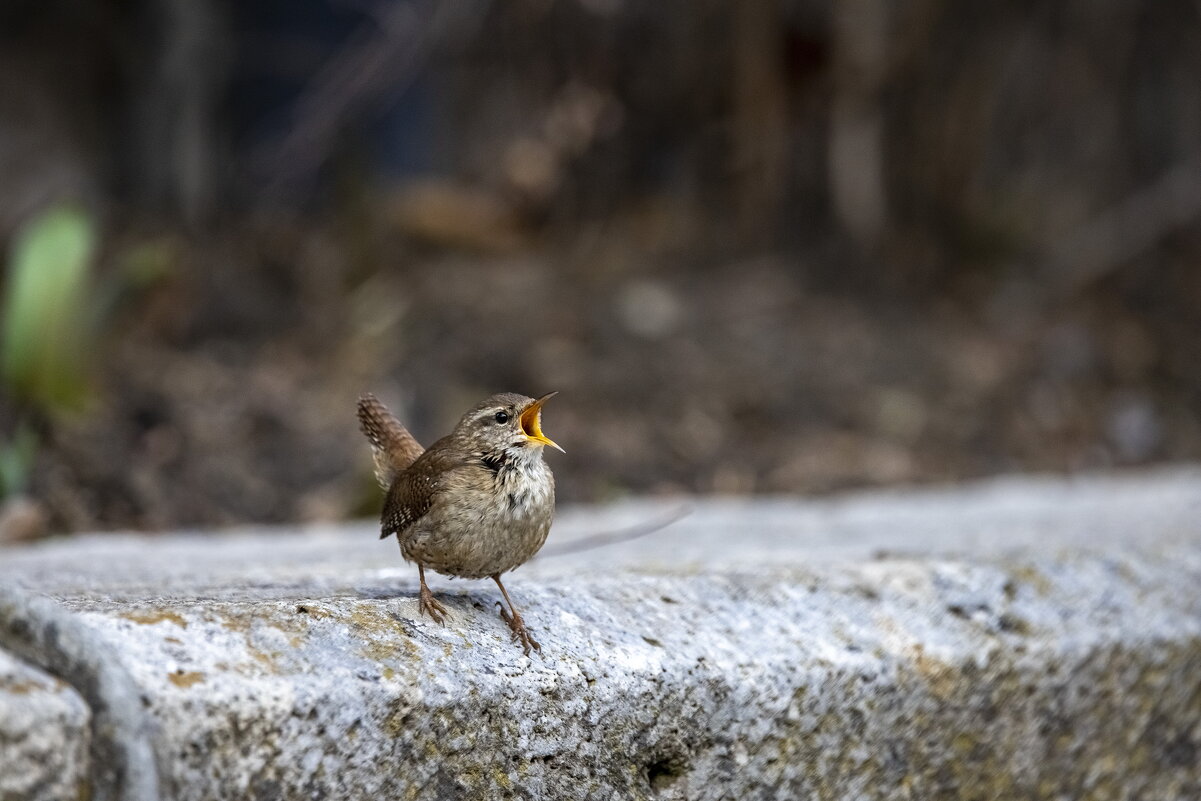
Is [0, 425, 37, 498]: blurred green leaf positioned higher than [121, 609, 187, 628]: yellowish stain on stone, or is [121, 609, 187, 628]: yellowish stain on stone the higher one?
[0, 425, 37, 498]: blurred green leaf

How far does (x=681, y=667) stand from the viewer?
227cm

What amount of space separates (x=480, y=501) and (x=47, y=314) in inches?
113

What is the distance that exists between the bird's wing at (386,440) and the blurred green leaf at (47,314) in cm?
214

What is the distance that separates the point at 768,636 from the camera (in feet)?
8.09

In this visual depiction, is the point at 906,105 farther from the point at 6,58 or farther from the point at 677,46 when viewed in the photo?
the point at 6,58

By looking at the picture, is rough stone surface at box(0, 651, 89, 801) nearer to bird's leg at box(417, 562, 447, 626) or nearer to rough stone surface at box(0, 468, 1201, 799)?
rough stone surface at box(0, 468, 1201, 799)

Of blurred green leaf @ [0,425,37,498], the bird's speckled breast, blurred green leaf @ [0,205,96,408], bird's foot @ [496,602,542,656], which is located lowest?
bird's foot @ [496,602,542,656]

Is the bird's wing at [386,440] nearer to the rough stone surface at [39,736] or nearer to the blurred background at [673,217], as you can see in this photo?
the rough stone surface at [39,736]

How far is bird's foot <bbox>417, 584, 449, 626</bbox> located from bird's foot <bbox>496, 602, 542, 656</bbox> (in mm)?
106

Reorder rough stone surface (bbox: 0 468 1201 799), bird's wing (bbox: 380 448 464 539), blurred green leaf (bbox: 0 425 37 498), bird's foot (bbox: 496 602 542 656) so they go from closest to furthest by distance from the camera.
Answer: rough stone surface (bbox: 0 468 1201 799), bird's foot (bbox: 496 602 542 656), bird's wing (bbox: 380 448 464 539), blurred green leaf (bbox: 0 425 37 498)

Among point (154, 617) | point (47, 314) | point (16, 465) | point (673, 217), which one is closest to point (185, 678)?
point (154, 617)

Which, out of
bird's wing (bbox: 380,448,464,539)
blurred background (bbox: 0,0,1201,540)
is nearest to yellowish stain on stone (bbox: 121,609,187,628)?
bird's wing (bbox: 380,448,464,539)

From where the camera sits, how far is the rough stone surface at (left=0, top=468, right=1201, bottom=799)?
72.7 inches

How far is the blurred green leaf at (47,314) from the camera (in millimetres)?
4504
